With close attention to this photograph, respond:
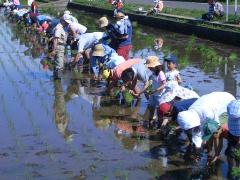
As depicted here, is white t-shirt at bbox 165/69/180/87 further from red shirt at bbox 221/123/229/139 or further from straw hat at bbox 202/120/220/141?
straw hat at bbox 202/120/220/141

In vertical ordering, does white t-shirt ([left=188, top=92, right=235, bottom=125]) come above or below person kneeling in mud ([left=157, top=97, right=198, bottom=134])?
above

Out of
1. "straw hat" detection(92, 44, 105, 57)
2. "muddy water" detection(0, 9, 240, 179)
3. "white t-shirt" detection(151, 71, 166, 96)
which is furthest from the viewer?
"straw hat" detection(92, 44, 105, 57)

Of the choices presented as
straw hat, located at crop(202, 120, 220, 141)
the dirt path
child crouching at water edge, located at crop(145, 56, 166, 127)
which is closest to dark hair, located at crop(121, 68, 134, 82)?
child crouching at water edge, located at crop(145, 56, 166, 127)

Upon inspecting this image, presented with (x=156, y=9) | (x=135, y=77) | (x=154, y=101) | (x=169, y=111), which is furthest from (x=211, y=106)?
(x=156, y=9)

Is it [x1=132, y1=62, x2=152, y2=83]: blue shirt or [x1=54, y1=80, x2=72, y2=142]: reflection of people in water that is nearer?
[x1=54, y1=80, x2=72, y2=142]: reflection of people in water

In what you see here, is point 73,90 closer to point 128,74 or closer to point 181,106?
point 128,74

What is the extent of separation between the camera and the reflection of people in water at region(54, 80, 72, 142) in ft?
22.9

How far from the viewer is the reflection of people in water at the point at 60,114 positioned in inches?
275

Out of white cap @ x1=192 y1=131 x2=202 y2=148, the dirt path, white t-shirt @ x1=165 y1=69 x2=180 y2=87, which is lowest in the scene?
the dirt path

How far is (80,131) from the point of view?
7039 mm

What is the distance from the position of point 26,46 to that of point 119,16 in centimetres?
613

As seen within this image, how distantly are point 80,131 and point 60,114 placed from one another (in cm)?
99

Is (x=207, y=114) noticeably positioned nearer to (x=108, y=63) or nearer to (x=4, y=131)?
(x=4, y=131)

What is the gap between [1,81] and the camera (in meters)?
10.4
